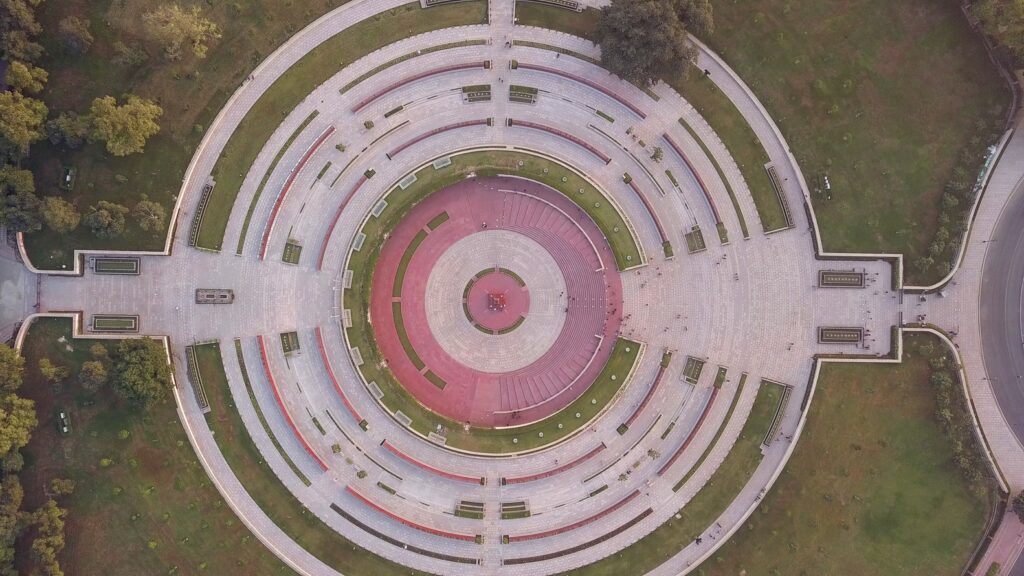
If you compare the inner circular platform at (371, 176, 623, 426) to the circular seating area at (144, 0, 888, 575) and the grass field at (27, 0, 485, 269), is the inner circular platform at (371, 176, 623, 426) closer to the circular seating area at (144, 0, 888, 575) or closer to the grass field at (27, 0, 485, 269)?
the circular seating area at (144, 0, 888, 575)

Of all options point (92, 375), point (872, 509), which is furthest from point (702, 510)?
point (92, 375)

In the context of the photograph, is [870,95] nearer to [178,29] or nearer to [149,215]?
[178,29]

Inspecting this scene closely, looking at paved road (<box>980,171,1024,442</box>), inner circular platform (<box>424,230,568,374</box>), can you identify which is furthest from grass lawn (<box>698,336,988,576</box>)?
inner circular platform (<box>424,230,568,374</box>)

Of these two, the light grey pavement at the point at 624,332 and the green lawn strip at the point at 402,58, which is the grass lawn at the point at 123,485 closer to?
the light grey pavement at the point at 624,332

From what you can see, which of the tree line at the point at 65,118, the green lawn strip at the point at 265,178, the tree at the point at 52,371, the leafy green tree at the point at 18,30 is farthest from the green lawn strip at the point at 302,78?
the leafy green tree at the point at 18,30

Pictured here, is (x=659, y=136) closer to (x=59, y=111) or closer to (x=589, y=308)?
(x=589, y=308)

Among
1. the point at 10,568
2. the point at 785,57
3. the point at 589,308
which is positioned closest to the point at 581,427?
the point at 589,308

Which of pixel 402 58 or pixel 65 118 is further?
pixel 402 58
